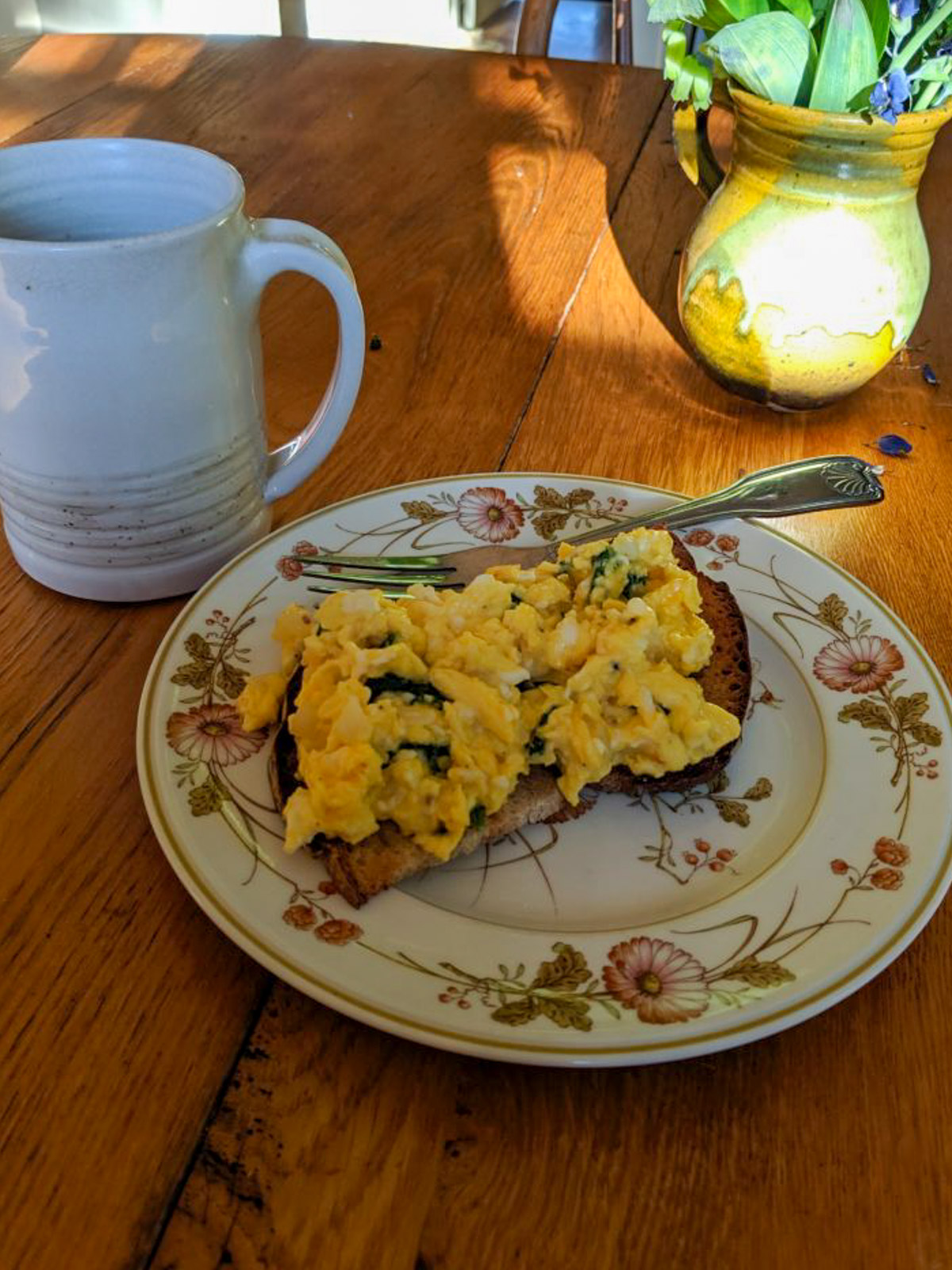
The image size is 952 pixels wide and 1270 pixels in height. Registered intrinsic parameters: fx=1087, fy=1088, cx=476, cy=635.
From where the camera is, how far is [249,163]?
1.89m

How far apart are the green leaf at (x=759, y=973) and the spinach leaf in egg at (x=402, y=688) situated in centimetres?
26

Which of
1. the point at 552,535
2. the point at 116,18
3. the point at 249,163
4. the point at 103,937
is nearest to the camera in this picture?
the point at 103,937

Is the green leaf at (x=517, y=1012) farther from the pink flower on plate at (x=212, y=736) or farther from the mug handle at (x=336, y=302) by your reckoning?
the mug handle at (x=336, y=302)

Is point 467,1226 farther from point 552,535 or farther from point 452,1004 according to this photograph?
point 552,535

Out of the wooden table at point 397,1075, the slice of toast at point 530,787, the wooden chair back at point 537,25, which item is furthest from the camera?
the wooden chair back at point 537,25

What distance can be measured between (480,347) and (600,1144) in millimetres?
1088

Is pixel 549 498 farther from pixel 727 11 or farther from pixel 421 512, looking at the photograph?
pixel 727 11

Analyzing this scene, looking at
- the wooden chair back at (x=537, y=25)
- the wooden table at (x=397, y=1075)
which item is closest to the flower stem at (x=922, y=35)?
the wooden table at (x=397, y=1075)

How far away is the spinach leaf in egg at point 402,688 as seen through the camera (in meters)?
0.78

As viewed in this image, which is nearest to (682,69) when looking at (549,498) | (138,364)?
(549,498)

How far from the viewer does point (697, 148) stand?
1.38 meters

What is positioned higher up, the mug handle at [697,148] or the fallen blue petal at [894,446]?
the mug handle at [697,148]

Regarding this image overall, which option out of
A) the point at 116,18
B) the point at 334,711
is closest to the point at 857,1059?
the point at 334,711

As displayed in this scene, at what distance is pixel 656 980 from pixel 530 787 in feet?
0.59
